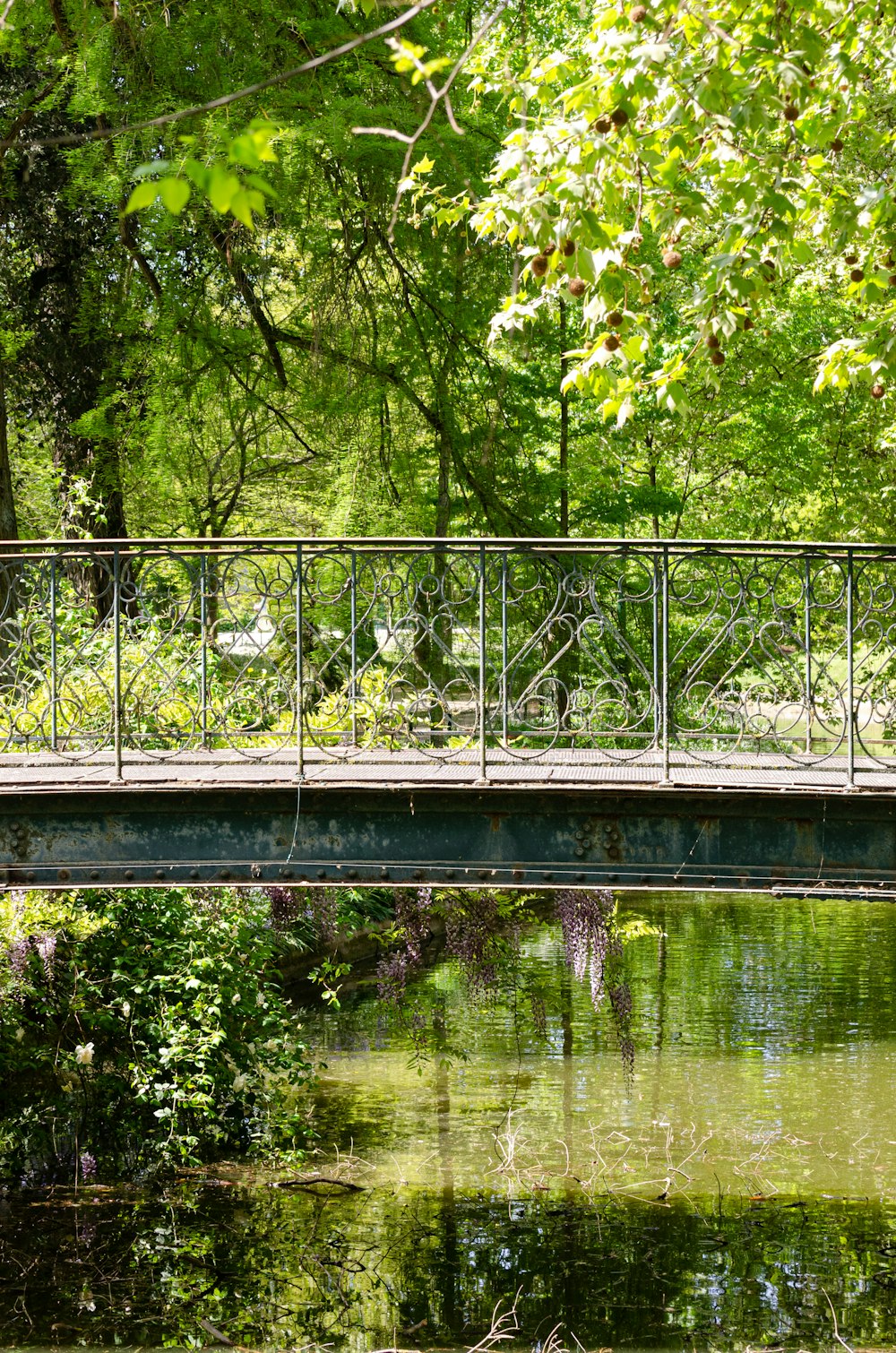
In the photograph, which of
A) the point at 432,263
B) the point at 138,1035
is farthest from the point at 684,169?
the point at 432,263

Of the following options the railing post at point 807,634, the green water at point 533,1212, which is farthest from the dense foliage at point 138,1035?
the railing post at point 807,634

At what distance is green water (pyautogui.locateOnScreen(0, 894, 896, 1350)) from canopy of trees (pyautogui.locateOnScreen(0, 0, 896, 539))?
4.97 m

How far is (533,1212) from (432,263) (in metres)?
A: 9.20

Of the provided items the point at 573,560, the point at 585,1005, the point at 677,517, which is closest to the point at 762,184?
the point at 573,560

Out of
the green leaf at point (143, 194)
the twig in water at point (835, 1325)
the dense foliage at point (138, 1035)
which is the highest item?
the green leaf at point (143, 194)

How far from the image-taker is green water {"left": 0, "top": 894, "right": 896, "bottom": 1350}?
7617 mm

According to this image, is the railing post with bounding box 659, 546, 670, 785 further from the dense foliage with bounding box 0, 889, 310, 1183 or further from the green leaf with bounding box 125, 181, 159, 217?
the green leaf with bounding box 125, 181, 159, 217

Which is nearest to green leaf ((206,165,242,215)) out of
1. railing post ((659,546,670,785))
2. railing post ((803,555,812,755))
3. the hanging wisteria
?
railing post ((659,546,670,785))

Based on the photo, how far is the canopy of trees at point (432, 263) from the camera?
21.5ft

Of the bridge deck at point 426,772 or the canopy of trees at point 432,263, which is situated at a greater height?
the canopy of trees at point 432,263

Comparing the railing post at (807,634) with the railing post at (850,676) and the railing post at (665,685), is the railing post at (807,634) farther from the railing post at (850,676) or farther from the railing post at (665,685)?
the railing post at (665,685)

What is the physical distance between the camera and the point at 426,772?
→ 279 inches

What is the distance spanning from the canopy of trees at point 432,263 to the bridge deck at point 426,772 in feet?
5.99

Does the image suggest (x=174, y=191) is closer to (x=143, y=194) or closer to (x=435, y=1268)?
(x=143, y=194)
